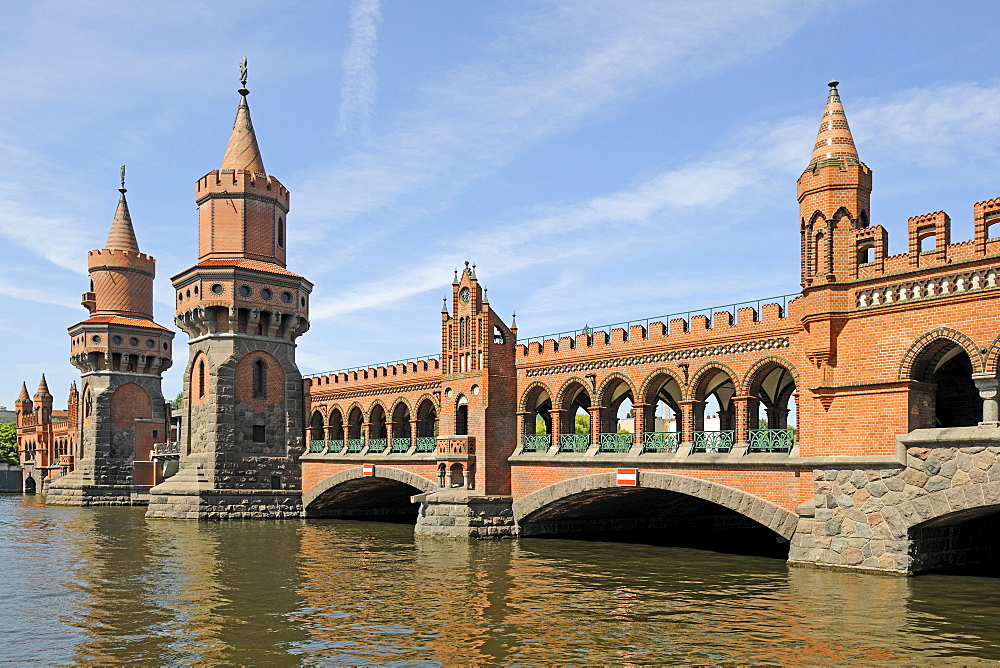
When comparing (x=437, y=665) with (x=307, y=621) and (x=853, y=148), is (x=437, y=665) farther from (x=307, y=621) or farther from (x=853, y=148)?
(x=853, y=148)

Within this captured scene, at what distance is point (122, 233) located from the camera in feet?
197

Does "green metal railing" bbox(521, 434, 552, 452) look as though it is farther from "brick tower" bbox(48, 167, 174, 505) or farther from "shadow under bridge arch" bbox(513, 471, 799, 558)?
"brick tower" bbox(48, 167, 174, 505)

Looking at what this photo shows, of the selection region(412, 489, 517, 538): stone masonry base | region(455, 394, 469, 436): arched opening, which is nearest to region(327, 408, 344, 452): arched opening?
region(455, 394, 469, 436): arched opening

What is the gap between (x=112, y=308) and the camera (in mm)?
59281

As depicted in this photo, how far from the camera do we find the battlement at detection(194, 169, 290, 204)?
4591cm

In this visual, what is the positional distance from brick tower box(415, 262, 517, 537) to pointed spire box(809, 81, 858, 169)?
1426cm

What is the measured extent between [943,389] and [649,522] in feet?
46.7

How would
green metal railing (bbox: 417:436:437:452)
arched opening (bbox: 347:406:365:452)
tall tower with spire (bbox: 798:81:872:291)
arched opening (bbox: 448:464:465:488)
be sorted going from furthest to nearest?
arched opening (bbox: 347:406:365:452), green metal railing (bbox: 417:436:437:452), arched opening (bbox: 448:464:465:488), tall tower with spire (bbox: 798:81:872:291)

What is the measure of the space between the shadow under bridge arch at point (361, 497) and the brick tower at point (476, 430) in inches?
226

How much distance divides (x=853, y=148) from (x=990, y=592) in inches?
449

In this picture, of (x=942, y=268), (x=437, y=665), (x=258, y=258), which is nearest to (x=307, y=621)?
(x=437, y=665)

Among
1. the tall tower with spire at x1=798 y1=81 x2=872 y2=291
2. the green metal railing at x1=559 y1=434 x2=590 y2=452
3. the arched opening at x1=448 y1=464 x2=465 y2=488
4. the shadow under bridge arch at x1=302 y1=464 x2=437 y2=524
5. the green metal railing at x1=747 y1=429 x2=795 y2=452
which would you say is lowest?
the shadow under bridge arch at x1=302 y1=464 x2=437 y2=524

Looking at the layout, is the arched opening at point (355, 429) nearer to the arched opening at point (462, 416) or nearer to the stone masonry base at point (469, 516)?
the arched opening at point (462, 416)

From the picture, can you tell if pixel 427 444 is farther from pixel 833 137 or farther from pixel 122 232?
pixel 122 232
